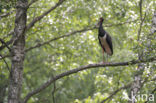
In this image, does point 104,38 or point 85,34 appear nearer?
point 104,38

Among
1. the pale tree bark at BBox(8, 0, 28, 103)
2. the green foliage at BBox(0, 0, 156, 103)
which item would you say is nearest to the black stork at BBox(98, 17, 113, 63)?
the green foliage at BBox(0, 0, 156, 103)

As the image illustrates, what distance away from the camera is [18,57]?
21.1 ft

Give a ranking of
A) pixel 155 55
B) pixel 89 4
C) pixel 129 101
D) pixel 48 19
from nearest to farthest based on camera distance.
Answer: pixel 155 55 < pixel 129 101 < pixel 48 19 < pixel 89 4

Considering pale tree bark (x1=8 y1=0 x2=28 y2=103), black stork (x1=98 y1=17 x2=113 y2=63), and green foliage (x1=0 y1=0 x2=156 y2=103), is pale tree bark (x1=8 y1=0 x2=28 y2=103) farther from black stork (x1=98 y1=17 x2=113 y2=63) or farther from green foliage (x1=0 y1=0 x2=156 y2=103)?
black stork (x1=98 y1=17 x2=113 y2=63)

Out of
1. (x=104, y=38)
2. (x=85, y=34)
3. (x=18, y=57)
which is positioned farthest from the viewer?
(x=85, y=34)

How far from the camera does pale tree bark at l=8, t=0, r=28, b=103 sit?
20.5ft

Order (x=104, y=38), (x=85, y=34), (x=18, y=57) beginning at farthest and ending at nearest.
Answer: (x=85, y=34), (x=104, y=38), (x=18, y=57)

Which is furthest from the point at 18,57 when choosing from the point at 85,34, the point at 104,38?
the point at 85,34

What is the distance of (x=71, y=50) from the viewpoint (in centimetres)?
884

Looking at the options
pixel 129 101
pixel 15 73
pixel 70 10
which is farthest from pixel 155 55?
pixel 70 10

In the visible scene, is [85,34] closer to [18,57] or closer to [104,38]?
[104,38]

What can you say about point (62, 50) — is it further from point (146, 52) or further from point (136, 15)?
point (146, 52)

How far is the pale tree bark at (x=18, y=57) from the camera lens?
6254mm

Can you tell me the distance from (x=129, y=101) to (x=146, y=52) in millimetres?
2162
